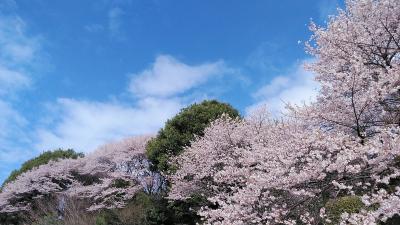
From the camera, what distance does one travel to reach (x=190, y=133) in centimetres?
1823

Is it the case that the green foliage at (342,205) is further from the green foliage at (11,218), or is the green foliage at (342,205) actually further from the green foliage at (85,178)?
the green foliage at (11,218)

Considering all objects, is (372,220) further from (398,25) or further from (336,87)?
(398,25)

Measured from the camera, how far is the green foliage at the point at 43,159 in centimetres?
2803

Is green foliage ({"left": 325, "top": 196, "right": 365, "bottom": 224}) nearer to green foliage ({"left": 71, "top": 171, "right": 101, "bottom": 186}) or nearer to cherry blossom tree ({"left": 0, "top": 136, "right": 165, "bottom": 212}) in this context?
cherry blossom tree ({"left": 0, "top": 136, "right": 165, "bottom": 212})

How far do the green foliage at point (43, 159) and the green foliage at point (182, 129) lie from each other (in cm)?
1148

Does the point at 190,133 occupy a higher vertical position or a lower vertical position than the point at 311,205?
higher

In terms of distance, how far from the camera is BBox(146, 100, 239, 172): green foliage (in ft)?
59.2

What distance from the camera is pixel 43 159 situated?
2831cm

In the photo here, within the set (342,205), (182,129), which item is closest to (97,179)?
(182,129)

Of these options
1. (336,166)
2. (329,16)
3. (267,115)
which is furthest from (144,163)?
(336,166)

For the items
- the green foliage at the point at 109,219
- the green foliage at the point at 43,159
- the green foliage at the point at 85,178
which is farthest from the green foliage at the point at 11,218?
the green foliage at the point at 109,219

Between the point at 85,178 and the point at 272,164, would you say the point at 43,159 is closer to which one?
the point at 85,178

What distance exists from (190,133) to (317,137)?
11153mm

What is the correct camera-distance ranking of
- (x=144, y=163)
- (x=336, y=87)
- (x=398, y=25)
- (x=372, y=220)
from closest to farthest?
(x=372, y=220) → (x=336, y=87) → (x=398, y=25) → (x=144, y=163)
